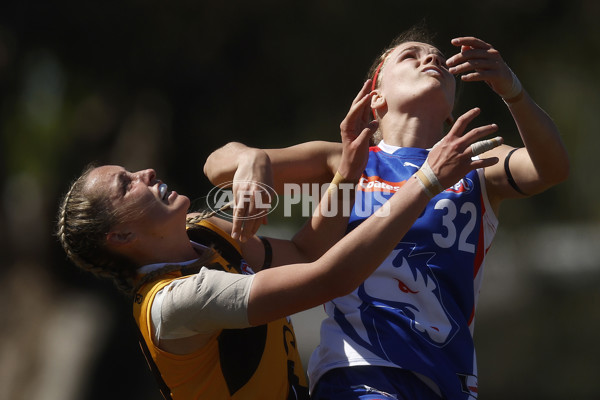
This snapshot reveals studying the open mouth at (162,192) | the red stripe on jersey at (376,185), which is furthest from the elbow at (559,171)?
the open mouth at (162,192)

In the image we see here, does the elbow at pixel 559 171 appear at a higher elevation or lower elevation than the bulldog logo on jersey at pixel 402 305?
higher

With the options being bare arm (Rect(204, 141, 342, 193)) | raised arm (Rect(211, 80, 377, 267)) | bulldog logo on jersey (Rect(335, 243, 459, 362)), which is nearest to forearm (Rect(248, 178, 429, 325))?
raised arm (Rect(211, 80, 377, 267))

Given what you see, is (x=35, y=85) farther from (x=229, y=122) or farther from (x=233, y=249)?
(x=233, y=249)

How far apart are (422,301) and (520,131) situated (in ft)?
2.23

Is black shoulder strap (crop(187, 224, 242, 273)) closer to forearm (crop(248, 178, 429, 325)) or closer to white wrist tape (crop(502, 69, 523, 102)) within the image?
forearm (crop(248, 178, 429, 325))

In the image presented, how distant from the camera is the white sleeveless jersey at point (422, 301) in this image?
2871mm

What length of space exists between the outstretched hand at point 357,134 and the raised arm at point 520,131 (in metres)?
0.31

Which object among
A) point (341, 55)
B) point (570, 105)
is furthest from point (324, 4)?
point (570, 105)

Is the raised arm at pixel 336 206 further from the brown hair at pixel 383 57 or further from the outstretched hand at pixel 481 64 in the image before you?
the brown hair at pixel 383 57

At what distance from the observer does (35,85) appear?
7340 millimetres

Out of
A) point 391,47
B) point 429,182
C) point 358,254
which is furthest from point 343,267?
point 391,47

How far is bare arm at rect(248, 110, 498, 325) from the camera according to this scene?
8.05 feet

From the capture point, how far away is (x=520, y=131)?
3.02 m

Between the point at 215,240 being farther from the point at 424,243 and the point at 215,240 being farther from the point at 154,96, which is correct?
the point at 154,96
